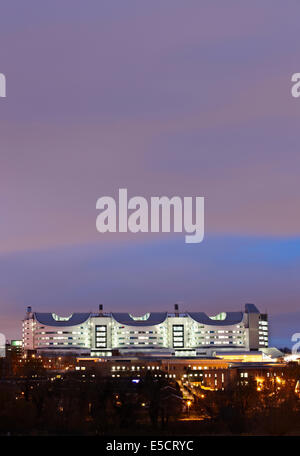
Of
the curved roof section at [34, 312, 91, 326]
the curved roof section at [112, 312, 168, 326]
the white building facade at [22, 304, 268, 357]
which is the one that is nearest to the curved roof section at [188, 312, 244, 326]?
the white building facade at [22, 304, 268, 357]

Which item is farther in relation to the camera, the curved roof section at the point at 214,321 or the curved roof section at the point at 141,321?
the curved roof section at the point at 214,321

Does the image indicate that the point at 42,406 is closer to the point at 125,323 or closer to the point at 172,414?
the point at 172,414

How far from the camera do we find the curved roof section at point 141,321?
411 feet

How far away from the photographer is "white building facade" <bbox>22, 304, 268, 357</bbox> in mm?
124500

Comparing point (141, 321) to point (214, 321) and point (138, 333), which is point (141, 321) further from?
point (214, 321)

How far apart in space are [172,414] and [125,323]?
3112 inches

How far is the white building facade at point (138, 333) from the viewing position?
124500 mm

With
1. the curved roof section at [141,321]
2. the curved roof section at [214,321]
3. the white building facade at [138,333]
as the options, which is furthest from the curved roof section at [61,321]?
the curved roof section at [214,321]

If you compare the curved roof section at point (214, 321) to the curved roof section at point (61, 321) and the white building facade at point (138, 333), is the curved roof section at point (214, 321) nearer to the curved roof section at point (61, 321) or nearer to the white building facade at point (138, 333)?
the white building facade at point (138, 333)

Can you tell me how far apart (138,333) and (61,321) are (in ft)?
34.1

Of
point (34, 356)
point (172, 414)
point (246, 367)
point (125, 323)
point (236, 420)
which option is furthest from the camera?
point (125, 323)

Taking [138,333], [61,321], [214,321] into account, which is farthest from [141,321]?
[61,321]
